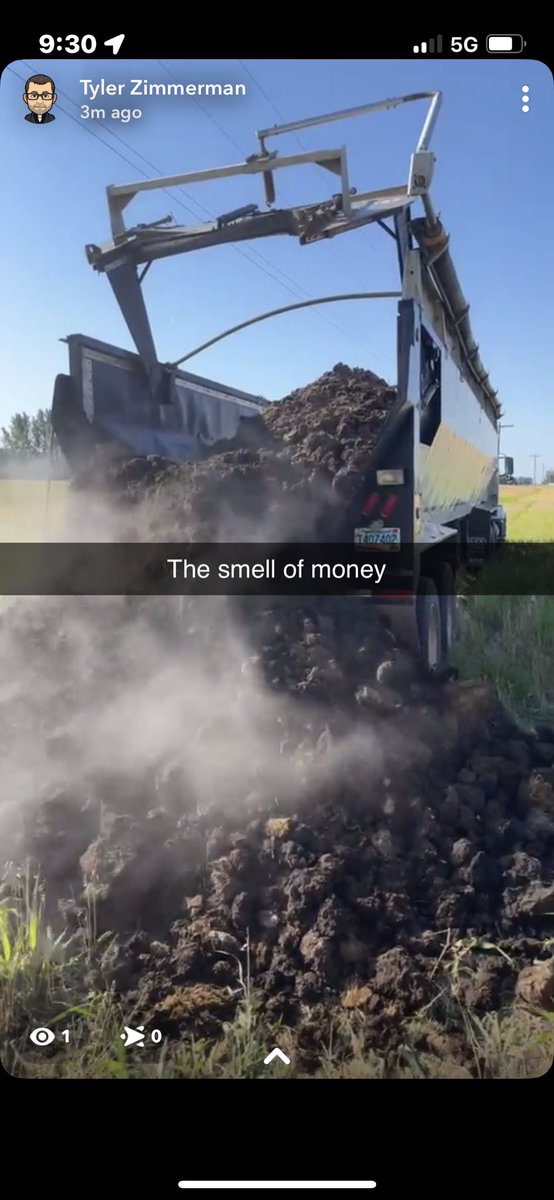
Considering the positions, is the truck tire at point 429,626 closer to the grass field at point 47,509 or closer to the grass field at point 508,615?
the grass field at point 508,615

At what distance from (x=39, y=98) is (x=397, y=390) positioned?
4.46 feet

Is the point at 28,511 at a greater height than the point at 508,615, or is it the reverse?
the point at 28,511

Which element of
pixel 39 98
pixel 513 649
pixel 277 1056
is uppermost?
pixel 39 98

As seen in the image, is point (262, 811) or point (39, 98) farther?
point (262, 811)

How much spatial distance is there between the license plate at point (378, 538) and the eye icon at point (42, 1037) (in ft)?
5.07

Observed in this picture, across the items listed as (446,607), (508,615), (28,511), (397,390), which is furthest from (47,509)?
(508,615)

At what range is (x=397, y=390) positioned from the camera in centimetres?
290

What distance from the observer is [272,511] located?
8.49ft
